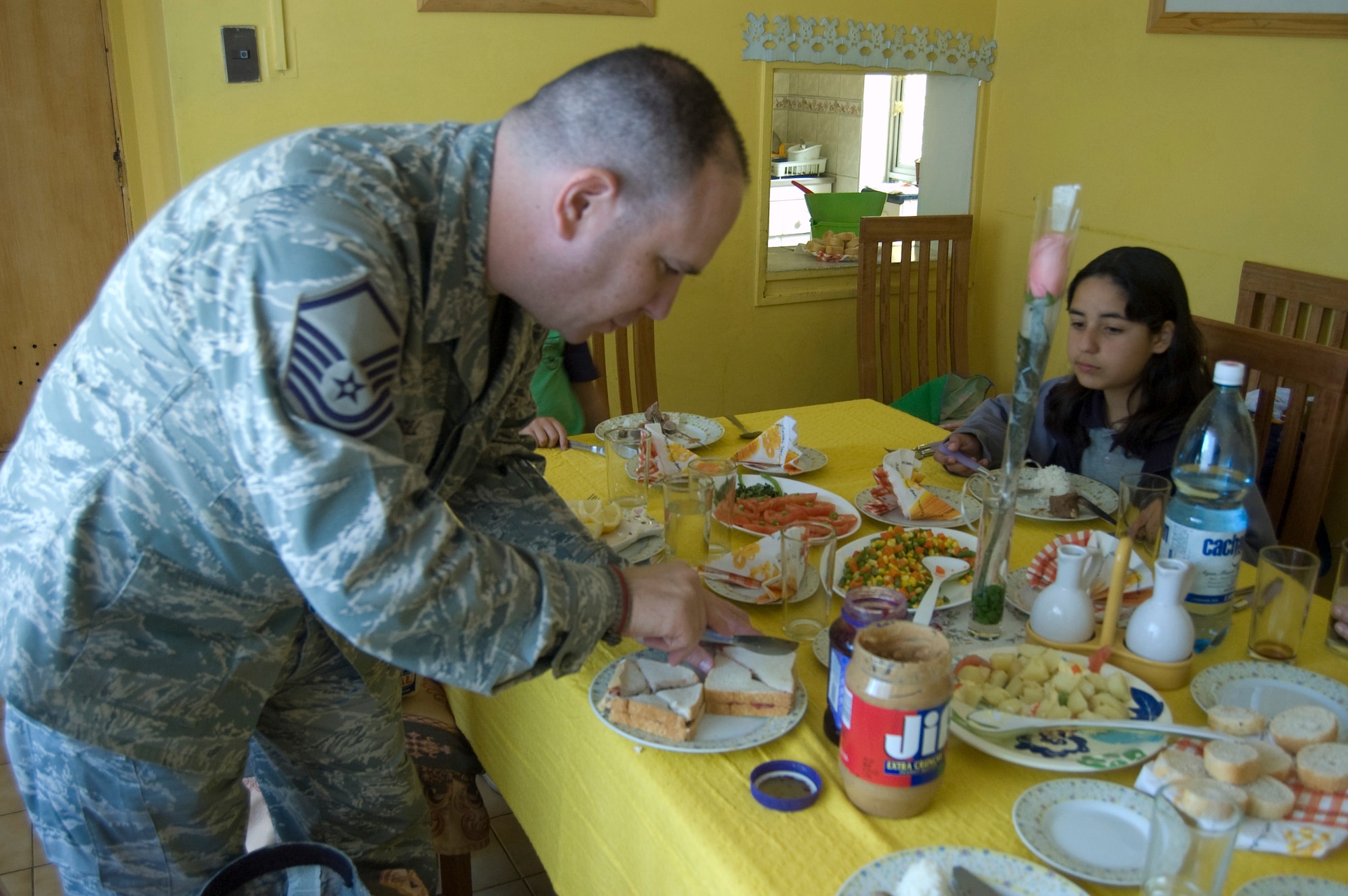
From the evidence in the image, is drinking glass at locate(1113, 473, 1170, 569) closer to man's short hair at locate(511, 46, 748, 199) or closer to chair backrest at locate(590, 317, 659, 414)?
man's short hair at locate(511, 46, 748, 199)

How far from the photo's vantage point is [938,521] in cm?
176

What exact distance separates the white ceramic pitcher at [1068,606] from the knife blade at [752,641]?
329 millimetres

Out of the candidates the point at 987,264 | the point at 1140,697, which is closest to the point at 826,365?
the point at 987,264

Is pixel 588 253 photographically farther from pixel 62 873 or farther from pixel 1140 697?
pixel 62 873

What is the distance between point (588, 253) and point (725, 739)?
1.80 feet

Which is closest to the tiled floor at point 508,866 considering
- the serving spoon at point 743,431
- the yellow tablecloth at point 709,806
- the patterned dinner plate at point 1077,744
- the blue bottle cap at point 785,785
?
the yellow tablecloth at point 709,806

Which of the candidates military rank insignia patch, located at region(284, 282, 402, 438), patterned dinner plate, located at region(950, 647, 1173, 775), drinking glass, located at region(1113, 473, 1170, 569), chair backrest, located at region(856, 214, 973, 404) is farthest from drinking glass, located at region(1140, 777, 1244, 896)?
chair backrest, located at region(856, 214, 973, 404)

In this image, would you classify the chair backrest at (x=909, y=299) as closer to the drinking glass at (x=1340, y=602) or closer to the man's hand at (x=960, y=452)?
the man's hand at (x=960, y=452)

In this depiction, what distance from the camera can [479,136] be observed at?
3.60 feet

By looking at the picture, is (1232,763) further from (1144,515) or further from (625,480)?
(625,480)

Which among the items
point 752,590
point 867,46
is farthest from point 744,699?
point 867,46

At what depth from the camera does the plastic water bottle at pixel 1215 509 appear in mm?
1323

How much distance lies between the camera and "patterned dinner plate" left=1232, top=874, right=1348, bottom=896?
35.9 inches

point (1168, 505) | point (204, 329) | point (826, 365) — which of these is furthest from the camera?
point (826, 365)
